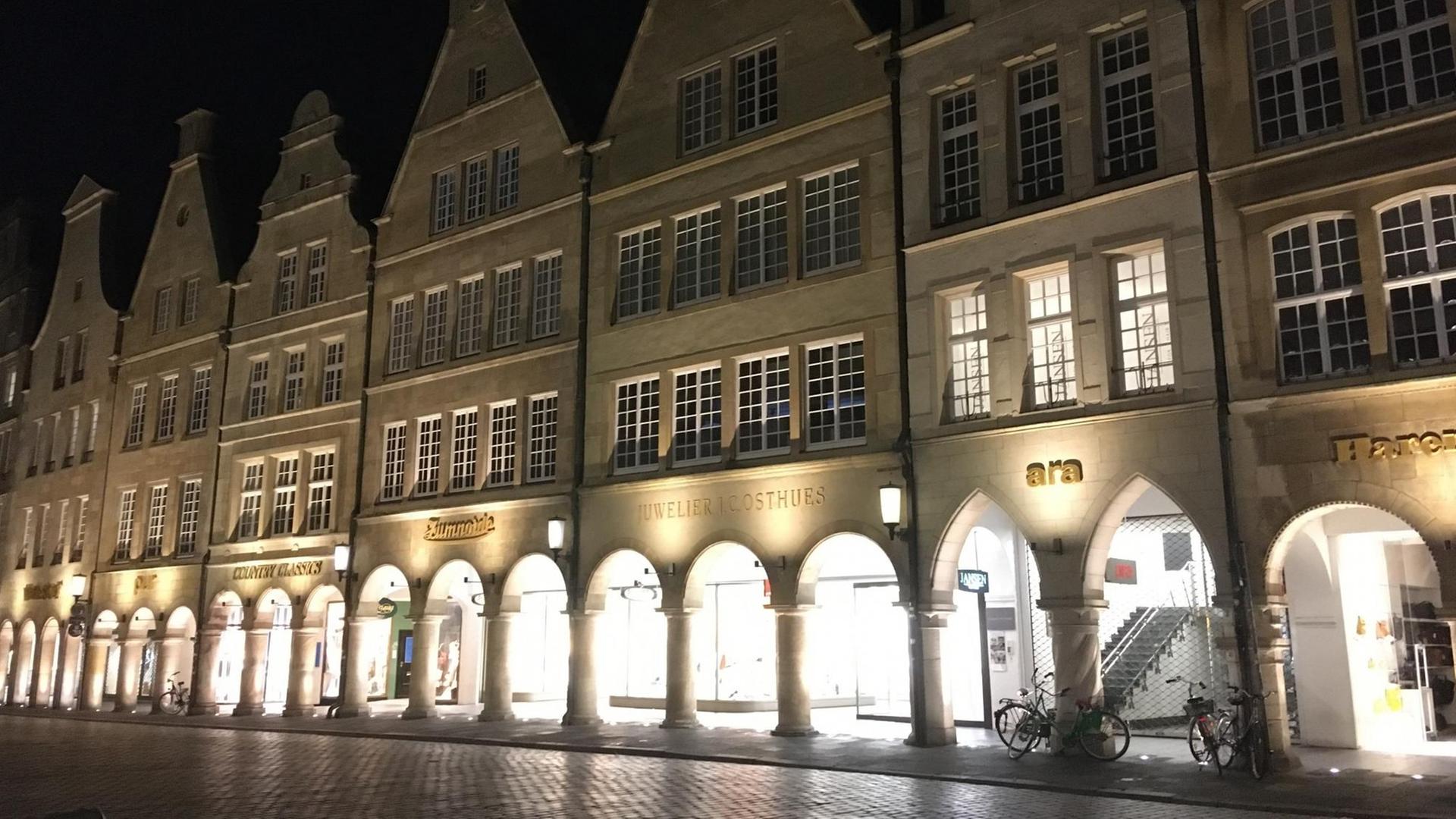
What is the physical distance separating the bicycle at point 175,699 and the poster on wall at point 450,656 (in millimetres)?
7760

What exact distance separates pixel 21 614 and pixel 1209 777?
44.1 metres

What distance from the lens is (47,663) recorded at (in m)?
43.0

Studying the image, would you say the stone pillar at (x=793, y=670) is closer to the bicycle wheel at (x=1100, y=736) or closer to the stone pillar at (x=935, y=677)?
the stone pillar at (x=935, y=677)

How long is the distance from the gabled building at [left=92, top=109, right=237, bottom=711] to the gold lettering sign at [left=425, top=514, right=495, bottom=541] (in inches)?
419

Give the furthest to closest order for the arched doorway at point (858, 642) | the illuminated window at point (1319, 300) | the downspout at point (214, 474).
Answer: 1. the downspout at point (214, 474)
2. the arched doorway at point (858, 642)
3. the illuminated window at point (1319, 300)

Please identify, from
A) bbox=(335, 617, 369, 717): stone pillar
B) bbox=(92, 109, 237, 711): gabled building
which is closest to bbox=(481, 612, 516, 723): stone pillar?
bbox=(335, 617, 369, 717): stone pillar

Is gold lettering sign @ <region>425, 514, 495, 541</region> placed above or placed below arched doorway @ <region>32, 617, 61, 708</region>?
above

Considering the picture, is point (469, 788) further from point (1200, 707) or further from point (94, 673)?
point (94, 673)

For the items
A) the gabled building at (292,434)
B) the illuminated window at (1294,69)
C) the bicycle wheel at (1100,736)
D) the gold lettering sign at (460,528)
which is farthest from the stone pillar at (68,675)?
the illuminated window at (1294,69)

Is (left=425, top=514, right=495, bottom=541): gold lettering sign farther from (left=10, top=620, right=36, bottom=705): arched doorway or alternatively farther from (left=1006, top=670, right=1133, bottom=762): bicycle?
(left=10, top=620, right=36, bottom=705): arched doorway

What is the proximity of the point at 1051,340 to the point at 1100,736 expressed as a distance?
6.65 metres

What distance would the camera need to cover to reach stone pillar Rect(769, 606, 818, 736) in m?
22.6

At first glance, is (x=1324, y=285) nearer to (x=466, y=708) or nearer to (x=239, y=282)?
(x=466, y=708)

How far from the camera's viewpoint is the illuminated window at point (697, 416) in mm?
25281
